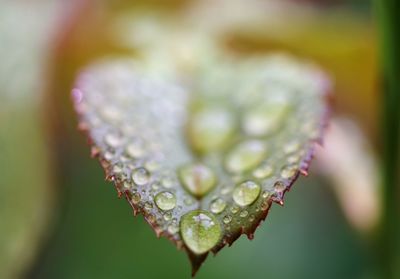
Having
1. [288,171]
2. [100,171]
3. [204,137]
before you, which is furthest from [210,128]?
[100,171]

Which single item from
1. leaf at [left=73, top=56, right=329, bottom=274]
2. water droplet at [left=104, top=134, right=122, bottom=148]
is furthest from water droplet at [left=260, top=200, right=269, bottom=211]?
water droplet at [left=104, top=134, right=122, bottom=148]

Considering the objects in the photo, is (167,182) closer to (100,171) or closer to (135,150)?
(135,150)

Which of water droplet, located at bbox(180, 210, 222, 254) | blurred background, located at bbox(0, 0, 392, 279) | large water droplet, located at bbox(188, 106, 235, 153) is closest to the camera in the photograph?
water droplet, located at bbox(180, 210, 222, 254)

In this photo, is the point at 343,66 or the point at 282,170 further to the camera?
the point at 343,66

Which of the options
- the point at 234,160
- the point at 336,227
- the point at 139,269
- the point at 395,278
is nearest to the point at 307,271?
the point at 336,227

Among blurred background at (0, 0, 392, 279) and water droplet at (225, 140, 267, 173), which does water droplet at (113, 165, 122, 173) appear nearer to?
water droplet at (225, 140, 267, 173)

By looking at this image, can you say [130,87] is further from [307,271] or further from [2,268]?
[307,271]

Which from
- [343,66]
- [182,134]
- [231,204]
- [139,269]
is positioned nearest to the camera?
[231,204]

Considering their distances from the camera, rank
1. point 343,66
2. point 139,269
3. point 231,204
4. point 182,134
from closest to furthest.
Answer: point 231,204, point 182,134, point 343,66, point 139,269
